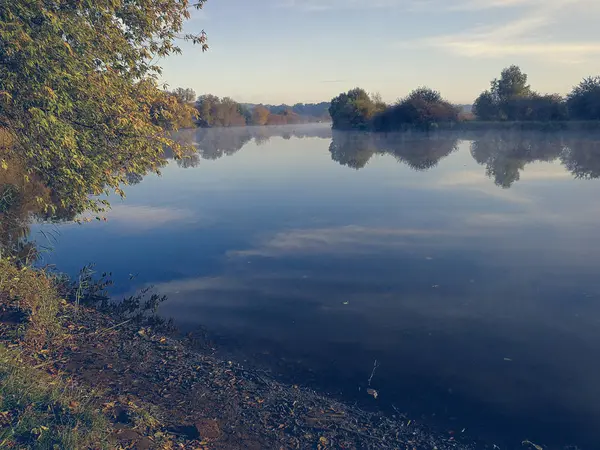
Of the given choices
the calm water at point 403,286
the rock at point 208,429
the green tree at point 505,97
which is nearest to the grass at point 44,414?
the rock at point 208,429

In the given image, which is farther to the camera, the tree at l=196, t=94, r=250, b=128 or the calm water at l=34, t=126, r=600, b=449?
the tree at l=196, t=94, r=250, b=128

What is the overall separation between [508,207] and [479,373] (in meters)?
→ 18.2

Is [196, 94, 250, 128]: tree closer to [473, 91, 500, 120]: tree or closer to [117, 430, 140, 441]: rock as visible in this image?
[473, 91, 500, 120]: tree

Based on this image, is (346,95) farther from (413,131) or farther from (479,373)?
(479,373)

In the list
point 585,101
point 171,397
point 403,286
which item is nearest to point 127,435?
point 171,397

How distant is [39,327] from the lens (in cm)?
1088

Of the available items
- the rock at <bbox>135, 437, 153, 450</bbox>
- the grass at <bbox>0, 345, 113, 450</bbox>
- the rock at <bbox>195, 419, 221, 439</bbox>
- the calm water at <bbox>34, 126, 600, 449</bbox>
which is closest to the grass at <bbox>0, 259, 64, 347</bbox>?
the grass at <bbox>0, 345, 113, 450</bbox>

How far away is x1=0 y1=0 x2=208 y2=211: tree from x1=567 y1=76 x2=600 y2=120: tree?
264 ft

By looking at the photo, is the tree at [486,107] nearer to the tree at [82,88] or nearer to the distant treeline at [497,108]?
the distant treeline at [497,108]

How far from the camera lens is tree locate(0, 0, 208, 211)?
10.1 meters

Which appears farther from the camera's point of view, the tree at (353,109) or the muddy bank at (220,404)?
the tree at (353,109)

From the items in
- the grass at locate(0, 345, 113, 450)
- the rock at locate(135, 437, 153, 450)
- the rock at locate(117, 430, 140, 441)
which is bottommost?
the rock at locate(135, 437, 153, 450)

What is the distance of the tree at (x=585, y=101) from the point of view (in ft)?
248

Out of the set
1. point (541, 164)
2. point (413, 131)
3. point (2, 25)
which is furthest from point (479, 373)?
point (413, 131)
